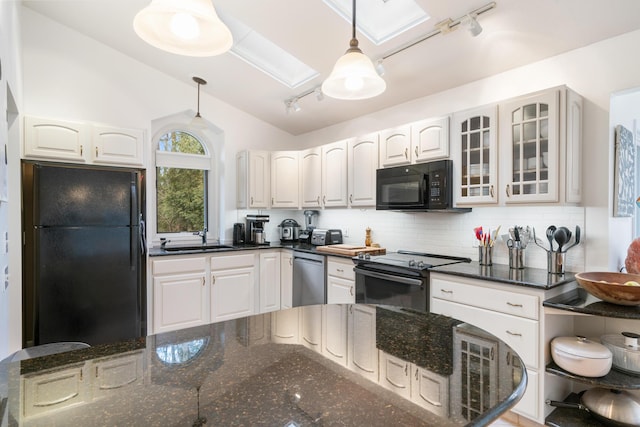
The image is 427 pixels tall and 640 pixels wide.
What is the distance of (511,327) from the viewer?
6.88 ft

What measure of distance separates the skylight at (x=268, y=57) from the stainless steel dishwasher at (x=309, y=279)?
6.07 ft

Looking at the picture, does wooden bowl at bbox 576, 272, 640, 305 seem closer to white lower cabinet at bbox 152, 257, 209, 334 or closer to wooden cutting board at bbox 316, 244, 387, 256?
wooden cutting board at bbox 316, 244, 387, 256

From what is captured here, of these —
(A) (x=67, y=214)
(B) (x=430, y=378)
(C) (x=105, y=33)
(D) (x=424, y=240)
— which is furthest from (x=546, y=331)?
(C) (x=105, y=33)

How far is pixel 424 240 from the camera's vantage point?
327 cm

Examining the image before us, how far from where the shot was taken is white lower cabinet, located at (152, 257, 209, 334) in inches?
129

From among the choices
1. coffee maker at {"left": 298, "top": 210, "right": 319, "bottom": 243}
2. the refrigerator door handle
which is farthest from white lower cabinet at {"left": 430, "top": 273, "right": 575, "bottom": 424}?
the refrigerator door handle

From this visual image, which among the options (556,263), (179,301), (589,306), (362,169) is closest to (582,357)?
(589,306)

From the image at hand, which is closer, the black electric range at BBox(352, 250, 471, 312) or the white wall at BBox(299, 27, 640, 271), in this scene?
the white wall at BBox(299, 27, 640, 271)

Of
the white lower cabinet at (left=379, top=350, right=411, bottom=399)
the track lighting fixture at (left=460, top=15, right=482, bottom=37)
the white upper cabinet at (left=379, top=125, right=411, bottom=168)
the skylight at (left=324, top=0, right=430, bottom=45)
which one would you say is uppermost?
the skylight at (left=324, top=0, right=430, bottom=45)

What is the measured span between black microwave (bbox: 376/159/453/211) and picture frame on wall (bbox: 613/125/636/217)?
41.0 inches

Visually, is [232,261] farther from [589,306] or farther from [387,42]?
[589,306]

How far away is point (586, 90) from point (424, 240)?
1687mm

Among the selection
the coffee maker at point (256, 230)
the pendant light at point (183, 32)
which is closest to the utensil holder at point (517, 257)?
the pendant light at point (183, 32)

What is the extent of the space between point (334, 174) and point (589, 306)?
8.27 ft
